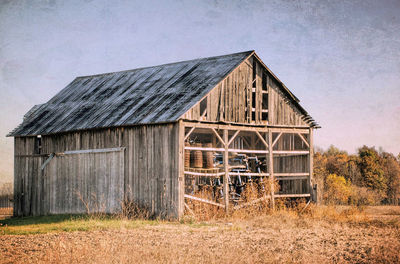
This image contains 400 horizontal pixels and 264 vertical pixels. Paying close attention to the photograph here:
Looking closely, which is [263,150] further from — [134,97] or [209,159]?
[134,97]

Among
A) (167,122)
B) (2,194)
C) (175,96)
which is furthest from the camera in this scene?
(2,194)

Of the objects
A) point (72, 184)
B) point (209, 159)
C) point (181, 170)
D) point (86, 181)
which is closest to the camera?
point (181, 170)

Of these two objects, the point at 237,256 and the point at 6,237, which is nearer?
the point at 237,256

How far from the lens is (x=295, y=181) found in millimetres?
26438

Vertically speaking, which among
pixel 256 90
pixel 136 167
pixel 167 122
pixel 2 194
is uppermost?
pixel 256 90

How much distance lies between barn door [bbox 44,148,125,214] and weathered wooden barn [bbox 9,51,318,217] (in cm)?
5

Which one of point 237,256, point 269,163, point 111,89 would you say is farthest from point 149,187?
point 237,256

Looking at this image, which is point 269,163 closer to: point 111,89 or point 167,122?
point 167,122

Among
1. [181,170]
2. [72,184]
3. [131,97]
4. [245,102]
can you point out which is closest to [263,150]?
[245,102]

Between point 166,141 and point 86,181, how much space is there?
203 inches

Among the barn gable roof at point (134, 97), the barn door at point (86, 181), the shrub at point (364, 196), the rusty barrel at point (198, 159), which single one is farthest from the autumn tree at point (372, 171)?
the barn door at point (86, 181)

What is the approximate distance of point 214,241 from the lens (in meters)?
15.4

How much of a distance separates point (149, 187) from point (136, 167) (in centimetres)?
112

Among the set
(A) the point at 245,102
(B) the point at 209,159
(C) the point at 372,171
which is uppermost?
(A) the point at 245,102
